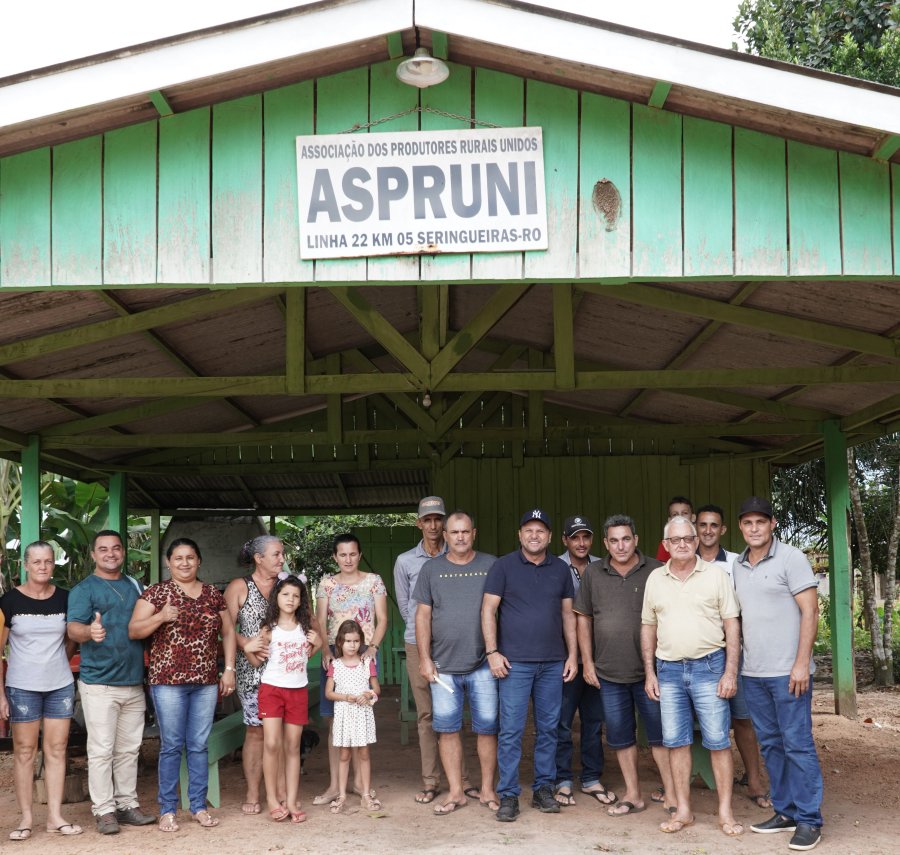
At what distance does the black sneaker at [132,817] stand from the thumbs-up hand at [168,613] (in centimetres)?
110

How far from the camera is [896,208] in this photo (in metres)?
4.64

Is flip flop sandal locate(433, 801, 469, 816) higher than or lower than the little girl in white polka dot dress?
lower

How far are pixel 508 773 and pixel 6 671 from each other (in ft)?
9.04

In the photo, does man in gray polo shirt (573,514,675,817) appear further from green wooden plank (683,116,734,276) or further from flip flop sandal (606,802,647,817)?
green wooden plank (683,116,734,276)

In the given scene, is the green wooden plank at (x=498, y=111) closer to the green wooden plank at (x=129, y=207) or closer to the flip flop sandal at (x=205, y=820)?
the green wooden plank at (x=129, y=207)

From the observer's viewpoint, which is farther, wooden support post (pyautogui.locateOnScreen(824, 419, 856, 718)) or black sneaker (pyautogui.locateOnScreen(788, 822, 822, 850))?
wooden support post (pyautogui.locateOnScreen(824, 419, 856, 718))

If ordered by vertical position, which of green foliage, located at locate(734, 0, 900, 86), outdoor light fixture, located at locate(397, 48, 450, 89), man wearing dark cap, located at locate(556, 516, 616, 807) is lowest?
man wearing dark cap, located at locate(556, 516, 616, 807)

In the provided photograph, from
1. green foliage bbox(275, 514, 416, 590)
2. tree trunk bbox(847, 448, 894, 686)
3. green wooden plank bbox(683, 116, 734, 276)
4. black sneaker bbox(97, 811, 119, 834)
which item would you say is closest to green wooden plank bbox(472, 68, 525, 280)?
green wooden plank bbox(683, 116, 734, 276)

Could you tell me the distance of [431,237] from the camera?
470cm

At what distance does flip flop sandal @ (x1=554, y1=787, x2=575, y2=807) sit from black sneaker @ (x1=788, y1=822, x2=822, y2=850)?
1.28 meters

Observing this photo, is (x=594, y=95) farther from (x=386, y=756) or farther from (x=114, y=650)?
(x=386, y=756)

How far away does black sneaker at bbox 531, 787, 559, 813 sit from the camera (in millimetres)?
5730

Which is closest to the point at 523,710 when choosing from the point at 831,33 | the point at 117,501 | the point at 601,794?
the point at 601,794

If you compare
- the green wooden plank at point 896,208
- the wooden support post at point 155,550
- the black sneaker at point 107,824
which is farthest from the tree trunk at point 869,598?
the black sneaker at point 107,824
